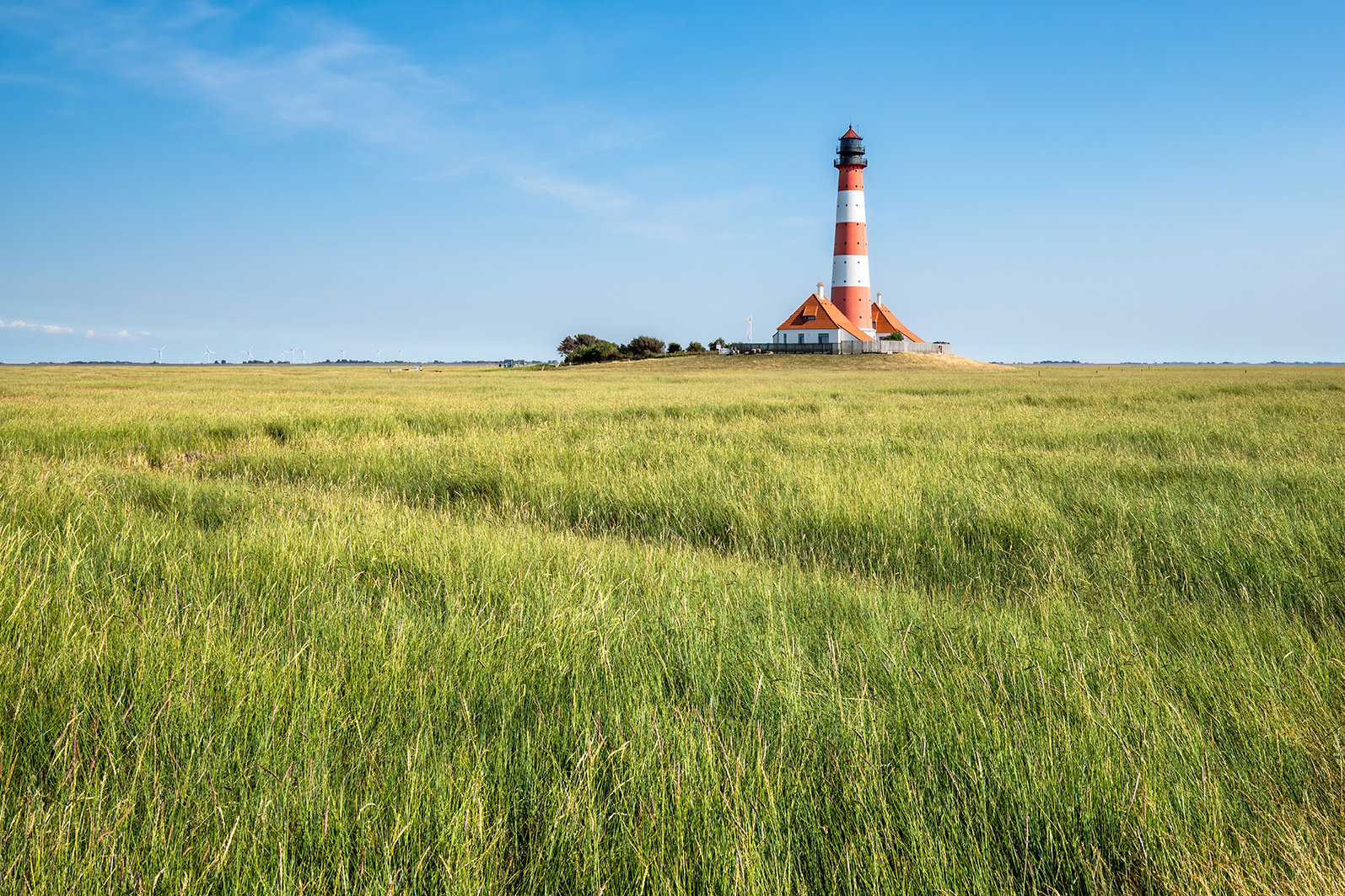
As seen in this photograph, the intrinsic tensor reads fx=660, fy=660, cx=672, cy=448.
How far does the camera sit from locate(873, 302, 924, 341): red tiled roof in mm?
69375

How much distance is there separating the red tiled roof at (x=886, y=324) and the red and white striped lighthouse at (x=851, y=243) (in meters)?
8.91

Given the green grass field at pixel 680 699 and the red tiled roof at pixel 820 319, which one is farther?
the red tiled roof at pixel 820 319

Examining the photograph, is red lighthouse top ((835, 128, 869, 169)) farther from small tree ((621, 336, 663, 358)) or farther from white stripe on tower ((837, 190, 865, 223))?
small tree ((621, 336, 663, 358))

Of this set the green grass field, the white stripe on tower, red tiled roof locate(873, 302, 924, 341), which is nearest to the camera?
the green grass field

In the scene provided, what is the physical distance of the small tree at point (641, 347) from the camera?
73.8 meters

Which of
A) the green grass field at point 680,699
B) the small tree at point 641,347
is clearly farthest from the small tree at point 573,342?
the green grass field at point 680,699

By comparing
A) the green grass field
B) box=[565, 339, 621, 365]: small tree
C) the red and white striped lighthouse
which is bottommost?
the green grass field

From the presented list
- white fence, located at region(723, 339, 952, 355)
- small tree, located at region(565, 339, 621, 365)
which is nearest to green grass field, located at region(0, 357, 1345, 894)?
white fence, located at region(723, 339, 952, 355)

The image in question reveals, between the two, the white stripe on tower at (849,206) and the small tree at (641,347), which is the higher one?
the white stripe on tower at (849,206)

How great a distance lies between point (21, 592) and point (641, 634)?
2.55 metres

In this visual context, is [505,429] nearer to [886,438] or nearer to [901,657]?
[886,438]

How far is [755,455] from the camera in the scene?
8.09 m

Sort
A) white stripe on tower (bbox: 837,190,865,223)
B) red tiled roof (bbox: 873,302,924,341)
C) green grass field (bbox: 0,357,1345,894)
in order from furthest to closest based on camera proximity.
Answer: red tiled roof (bbox: 873,302,924,341), white stripe on tower (bbox: 837,190,865,223), green grass field (bbox: 0,357,1345,894)

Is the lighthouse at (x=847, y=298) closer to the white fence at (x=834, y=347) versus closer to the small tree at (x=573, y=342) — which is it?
the white fence at (x=834, y=347)
